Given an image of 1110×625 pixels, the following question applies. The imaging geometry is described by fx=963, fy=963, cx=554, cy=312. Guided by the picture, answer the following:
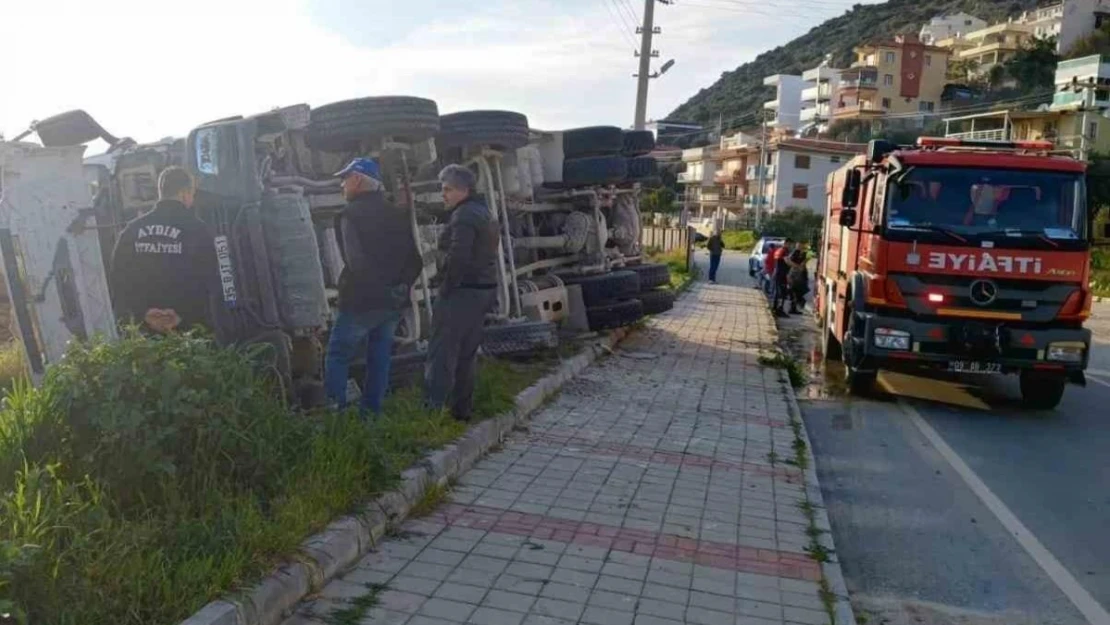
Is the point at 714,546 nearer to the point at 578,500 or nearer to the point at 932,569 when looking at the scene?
the point at 578,500

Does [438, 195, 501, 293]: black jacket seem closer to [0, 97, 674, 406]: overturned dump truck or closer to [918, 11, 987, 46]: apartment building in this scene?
[0, 97, 674, 406]: overturned dump truck

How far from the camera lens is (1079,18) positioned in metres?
104

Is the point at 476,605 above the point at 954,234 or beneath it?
beneath

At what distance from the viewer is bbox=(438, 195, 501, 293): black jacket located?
6578 millimetres

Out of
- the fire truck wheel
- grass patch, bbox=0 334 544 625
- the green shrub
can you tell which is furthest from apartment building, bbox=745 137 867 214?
grass patch, bbox=0 334 544 625

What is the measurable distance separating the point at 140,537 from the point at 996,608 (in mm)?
4149

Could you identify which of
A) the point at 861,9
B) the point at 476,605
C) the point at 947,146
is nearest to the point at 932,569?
the point at 476,605

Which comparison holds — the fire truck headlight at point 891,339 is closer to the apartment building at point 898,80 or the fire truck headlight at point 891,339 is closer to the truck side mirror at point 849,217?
the truck side mirror at point 849,217

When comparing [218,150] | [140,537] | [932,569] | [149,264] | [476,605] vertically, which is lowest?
[932,569]

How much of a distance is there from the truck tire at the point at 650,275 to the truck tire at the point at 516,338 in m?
3.88

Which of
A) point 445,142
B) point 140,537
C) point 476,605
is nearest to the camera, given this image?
point 140,537

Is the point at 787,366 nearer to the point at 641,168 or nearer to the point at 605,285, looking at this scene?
the point at 605,285

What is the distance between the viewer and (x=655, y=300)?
1321 centimetres

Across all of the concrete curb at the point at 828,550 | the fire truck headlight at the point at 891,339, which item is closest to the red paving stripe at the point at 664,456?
the concrete curb at the point at 828,550
